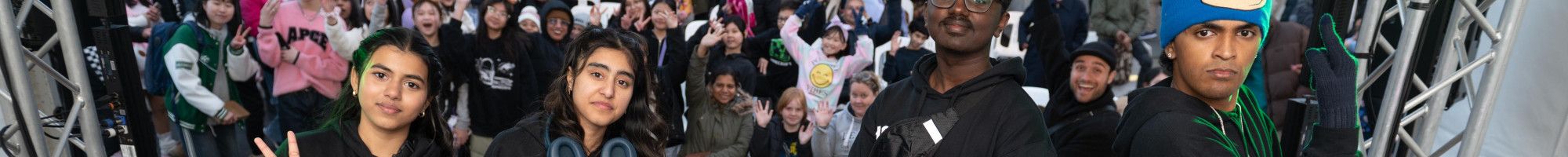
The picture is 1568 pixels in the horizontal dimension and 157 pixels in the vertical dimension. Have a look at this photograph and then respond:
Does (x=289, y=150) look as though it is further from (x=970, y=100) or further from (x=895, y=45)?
(x=895, y=45)

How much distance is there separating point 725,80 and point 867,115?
103 inches

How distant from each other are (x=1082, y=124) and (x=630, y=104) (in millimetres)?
1455

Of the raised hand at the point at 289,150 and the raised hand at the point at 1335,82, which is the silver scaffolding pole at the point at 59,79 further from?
the raised hand at the point at 1335,82

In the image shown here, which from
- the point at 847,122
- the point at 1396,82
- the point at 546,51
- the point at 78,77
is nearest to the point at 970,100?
the point at 1396,82

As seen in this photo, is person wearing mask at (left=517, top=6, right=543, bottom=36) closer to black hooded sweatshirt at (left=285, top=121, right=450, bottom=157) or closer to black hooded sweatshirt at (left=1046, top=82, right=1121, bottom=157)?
black hooded sweatshirt at (left=1046, top=82, right=1121, bottom=157)

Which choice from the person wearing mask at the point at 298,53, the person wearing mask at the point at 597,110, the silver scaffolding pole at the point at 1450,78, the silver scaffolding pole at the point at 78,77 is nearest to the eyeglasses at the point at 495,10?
the person wearing mask at the point at 298,53

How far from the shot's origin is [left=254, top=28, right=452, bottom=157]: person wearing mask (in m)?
2.65

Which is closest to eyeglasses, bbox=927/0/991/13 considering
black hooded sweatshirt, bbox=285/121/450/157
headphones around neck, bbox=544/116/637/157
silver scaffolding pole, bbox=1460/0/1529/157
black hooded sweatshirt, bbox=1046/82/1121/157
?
black hooded sweatshirt, bbox=1046/82/1121/157

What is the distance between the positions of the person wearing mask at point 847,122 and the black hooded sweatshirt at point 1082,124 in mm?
936

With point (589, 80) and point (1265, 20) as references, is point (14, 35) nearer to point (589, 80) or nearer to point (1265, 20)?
point (589, 80)

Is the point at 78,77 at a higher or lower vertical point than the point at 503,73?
higher

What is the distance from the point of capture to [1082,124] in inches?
140

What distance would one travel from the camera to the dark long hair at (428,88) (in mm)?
2664

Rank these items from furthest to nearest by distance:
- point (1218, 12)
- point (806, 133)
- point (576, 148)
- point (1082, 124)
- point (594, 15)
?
point (594, 15) < point (806, 133) < point (1082, 124) < point (576, 148) < point (1218, 12)
